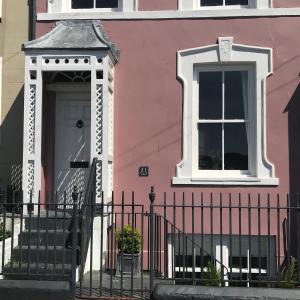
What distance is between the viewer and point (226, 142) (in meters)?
9.47

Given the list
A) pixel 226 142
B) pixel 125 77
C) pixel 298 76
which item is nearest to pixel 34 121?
pixel 125 77

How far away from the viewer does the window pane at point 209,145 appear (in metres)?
9.48

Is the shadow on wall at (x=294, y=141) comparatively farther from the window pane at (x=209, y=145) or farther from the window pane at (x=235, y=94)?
the window pane at (x=209, y=145)

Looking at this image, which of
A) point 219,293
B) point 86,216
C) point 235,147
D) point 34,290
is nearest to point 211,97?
point 235,147

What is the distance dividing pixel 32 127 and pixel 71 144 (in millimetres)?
1092

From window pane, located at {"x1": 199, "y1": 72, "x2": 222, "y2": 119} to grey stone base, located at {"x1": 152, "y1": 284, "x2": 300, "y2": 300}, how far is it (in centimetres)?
382

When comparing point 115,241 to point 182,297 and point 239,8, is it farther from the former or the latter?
point 239,8

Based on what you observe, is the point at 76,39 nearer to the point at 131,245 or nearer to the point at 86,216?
the point at 86,216

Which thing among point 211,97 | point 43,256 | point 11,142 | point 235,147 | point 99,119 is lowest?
point 43,256

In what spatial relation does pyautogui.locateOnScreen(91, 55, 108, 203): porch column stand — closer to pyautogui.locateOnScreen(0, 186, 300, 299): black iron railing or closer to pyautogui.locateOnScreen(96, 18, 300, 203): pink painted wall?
pyautogui.locateOnScreen(0, 186, 300, 299): black iron railing

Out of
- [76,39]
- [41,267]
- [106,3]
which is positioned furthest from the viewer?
[106,3]

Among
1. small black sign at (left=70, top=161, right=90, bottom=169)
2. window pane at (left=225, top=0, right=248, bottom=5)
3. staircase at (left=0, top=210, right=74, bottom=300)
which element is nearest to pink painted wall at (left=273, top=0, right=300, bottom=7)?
window pane at (left=225, top=0, right=248, bottom=5)

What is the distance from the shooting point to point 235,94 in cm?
952

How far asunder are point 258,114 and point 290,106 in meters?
0.61
